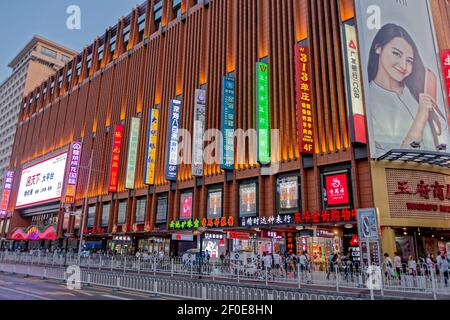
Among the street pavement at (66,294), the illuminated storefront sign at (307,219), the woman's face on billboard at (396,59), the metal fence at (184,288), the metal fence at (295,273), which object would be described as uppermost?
the woman's face on billboard at (396,59)

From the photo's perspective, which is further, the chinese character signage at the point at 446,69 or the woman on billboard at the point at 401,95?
the chinese character signage at the point at 446,69

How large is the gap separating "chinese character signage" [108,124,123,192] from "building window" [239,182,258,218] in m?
21.6

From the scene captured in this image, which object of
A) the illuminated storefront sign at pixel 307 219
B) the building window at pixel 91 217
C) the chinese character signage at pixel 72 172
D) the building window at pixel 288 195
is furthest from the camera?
the chinese character signage at pixel 72 172

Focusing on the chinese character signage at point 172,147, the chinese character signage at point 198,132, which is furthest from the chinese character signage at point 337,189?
the chinese character signage at point 172,147

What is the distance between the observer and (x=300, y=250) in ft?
90.2

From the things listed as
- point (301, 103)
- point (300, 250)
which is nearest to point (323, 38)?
point (301, 103)

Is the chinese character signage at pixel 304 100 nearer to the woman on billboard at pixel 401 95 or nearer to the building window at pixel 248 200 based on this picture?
the woman on billboard at pixel 401 95

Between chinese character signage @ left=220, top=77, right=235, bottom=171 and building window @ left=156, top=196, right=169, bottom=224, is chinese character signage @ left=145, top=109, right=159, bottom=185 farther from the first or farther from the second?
chinese character signage @ left=220, top=77, right=235, bottom=171

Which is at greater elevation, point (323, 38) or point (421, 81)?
point (323, 38)

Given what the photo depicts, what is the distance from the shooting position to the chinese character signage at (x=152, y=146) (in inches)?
1625

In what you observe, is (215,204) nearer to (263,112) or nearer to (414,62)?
(263,112)

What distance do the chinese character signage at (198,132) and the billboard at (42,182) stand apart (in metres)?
32.1

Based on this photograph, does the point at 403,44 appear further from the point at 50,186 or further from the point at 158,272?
the point at 50,186
